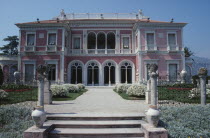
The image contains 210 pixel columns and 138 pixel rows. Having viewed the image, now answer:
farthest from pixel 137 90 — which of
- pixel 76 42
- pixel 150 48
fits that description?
pixel 76 42

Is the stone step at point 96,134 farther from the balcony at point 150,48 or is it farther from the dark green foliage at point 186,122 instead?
the balcony at point 150,48

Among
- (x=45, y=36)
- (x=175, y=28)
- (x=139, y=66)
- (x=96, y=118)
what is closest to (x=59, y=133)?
(x=96, y=118)

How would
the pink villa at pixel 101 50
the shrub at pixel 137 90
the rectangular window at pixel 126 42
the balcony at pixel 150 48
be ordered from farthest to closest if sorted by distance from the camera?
the rectangular window at pixel 126 42 → the pink villa at pixel 101 50 → the balcony at pixel 150 48 → the shrub at pixel 137 90

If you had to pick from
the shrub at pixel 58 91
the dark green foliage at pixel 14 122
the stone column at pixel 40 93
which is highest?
the stone column at pixel 40 93

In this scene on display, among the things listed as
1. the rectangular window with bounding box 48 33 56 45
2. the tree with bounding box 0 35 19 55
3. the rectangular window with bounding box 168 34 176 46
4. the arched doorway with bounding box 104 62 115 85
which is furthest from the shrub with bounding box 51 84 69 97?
the tree with bounding box 0 35 19 55

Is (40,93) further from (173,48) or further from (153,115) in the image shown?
(173,48)

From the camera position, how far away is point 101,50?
27906mm

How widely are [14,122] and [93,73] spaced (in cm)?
2135

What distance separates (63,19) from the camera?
3064cm

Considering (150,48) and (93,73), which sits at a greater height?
(150,48)

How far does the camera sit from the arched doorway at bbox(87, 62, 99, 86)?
27453mm

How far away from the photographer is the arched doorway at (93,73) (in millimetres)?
27453

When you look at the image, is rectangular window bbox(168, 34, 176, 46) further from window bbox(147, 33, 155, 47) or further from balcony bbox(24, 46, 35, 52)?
balcony bbox(24, 46, 35, 52)

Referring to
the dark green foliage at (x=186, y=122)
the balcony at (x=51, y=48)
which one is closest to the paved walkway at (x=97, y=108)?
the dark green foliage at (x=186, y=122)
